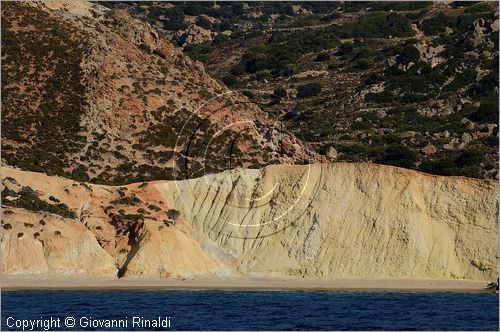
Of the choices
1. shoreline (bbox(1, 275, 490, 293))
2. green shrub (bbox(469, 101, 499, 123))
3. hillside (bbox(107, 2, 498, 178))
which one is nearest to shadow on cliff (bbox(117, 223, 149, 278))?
shoreline (bbox(1, 275, 490, 293))

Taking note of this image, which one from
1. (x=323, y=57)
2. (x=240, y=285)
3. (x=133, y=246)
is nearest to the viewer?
(x=240, y=285)

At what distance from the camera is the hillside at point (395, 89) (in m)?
142

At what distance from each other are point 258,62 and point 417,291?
11118cm

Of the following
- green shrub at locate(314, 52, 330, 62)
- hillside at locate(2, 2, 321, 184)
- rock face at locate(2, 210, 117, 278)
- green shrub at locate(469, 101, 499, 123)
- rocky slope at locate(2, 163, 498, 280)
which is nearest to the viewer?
rock face at locate(2, 210, 117, 278)

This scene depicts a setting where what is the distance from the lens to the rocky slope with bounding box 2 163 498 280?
81438 millimetres

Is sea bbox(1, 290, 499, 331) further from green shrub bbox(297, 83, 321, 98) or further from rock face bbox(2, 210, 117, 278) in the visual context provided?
green shrub bbox(297, 83, 321, 98)

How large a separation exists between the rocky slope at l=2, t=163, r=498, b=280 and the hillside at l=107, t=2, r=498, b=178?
41540 millimetres

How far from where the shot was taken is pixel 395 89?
545ft

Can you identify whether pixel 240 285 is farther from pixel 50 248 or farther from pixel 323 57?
pixel 323 57

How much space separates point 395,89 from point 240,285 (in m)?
88.1

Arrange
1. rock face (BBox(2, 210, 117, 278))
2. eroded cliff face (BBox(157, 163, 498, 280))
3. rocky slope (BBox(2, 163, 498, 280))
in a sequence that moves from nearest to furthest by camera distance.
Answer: rock face (BBox(2, 210, 117, 278))
rocky slope (BBox(2, 163, 498, 280))
eroded cliff face (BBox(157, 163, 498, 280))

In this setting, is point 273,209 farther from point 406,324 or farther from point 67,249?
point 406,324

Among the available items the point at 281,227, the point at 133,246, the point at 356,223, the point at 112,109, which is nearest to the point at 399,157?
the point at 112,109

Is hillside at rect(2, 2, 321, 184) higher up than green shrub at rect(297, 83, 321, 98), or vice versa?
green shrub at rect(297, 83, 321, 98)
